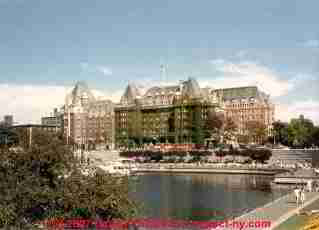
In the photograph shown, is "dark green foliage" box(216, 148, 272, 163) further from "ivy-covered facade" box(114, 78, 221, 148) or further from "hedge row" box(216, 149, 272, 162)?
"ivy-covered facade" box(114, 78, 221, 148)

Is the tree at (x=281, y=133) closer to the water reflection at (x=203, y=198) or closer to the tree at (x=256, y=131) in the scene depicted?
the tree at (x=256, y=131)

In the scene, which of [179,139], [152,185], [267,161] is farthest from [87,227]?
[179,139]

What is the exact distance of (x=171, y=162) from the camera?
5379 inches

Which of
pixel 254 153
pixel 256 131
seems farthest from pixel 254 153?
pixel 256 131

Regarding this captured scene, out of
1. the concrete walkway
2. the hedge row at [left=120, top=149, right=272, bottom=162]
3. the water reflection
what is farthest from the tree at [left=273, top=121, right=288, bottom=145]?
the concrete walkway

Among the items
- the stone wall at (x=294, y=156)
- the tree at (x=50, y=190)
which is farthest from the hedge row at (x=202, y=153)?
the tree at (x=50, y=190)

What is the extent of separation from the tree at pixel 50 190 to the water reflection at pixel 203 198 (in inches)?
800

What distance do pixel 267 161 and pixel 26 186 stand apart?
105160 millimetres

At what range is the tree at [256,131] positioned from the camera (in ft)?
564

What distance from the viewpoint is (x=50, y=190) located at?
2814cm

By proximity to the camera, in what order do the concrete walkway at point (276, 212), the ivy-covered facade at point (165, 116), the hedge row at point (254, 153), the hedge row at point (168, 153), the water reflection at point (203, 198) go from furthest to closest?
1. the ivy-covered facade at point (165, 116)
2. the hedge row at point (168, 153)
3. the hedge row at point (254, 153)
4. the water reflection at point (203, 198)
5. the concrete walkway at point (276, 212)

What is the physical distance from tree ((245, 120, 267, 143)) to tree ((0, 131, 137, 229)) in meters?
146

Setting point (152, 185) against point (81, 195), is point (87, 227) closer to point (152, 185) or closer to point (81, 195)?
point (81, 195)

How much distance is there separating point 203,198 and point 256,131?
367ft
